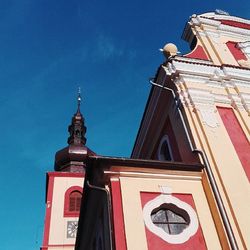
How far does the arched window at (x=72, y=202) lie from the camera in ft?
70.1

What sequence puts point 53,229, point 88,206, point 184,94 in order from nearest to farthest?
point 88,206 < point 184,94 < point 53,229

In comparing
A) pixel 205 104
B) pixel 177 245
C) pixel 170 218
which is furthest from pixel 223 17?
pixel 177 245

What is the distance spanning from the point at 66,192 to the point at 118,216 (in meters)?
16.1

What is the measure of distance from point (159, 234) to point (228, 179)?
235 cm

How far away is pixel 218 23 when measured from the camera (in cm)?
1425

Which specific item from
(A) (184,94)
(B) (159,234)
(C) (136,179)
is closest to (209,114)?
(A) (184,94)

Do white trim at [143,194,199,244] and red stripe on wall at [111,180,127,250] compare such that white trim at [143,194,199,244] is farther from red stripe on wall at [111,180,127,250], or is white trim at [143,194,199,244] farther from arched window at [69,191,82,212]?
arched window at [69,191,82,212]

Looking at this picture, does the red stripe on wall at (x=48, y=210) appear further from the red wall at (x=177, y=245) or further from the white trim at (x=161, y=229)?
the red wall at (x=177, y=245)

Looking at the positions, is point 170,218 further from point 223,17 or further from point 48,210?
point 48,210

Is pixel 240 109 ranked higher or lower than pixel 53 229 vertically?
lower

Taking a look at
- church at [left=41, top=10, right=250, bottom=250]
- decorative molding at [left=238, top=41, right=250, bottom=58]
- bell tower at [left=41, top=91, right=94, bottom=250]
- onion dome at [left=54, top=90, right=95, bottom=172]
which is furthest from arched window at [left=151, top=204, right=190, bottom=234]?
onion dome at [left=54, top=90, right=95, bottom=172]

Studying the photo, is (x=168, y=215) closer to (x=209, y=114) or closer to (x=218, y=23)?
(x=209, y=114)

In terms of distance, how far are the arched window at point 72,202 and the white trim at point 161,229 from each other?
46.9 ft

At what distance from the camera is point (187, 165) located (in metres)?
8.56
